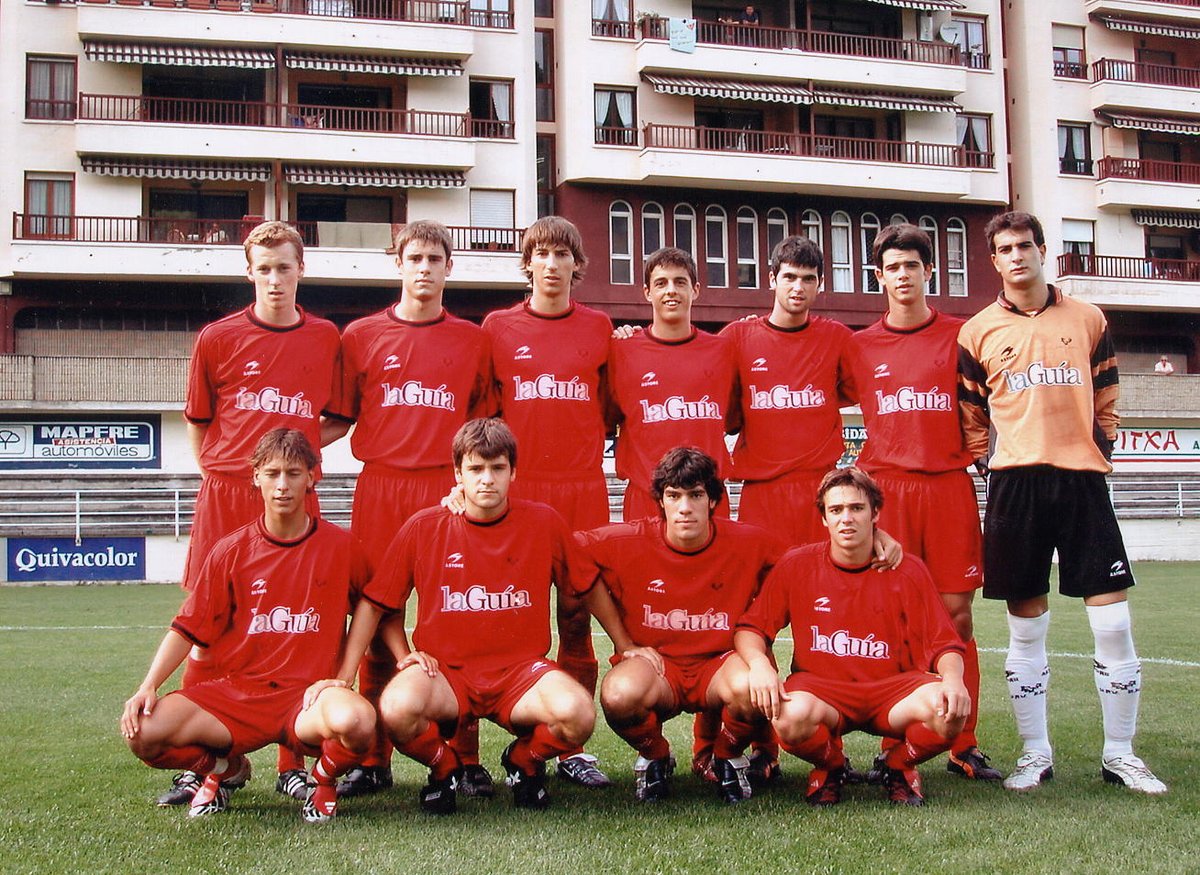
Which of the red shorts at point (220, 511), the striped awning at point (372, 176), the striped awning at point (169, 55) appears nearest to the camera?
the red shorts at point (220, 511)

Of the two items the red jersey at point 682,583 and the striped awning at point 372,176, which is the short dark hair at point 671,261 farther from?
the striped awning at point 372,176

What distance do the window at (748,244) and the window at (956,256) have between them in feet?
19.4

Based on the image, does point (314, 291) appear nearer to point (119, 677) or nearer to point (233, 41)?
point (233, 41)

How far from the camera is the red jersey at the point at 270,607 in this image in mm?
4680

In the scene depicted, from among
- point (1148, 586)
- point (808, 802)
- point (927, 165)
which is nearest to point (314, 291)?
point (927, 165)

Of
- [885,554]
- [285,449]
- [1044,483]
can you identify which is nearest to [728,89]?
[1044,483]

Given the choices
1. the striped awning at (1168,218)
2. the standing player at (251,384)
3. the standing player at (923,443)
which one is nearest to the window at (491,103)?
the striped awning at (1168,218)

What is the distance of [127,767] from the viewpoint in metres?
5.44

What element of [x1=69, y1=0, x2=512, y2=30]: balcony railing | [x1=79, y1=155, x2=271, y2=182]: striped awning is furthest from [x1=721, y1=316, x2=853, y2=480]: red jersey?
[x1=69, y1=0, x2=512, y2=30]: balcony railing

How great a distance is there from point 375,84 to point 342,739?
28025 millimetres

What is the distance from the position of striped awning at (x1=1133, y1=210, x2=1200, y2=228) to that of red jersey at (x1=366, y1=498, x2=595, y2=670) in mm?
34920

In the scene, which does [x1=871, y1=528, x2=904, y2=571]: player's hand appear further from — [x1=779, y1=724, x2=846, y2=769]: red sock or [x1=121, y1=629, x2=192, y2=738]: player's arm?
[x1=121, y1=629, x2=192, y2=738]: player's arm

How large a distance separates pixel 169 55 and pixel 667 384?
2554 cm

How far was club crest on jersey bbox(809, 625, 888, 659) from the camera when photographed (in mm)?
4789
